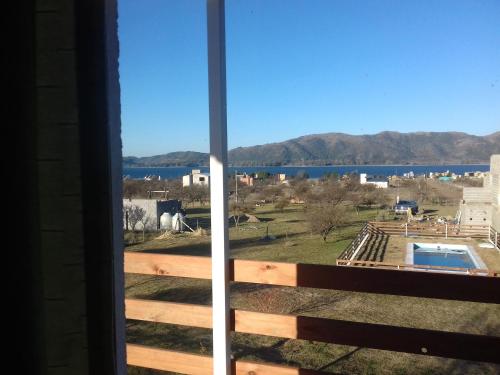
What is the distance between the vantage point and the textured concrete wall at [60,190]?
409 millimetres

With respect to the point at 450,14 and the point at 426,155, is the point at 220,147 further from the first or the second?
the point at 450,14

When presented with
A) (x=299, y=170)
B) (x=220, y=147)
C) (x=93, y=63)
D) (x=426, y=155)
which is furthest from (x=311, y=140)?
(x=93, y=63)

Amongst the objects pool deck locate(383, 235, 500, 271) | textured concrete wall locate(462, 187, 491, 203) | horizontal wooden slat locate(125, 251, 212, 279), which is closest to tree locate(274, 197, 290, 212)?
pool deck locate(383, 235, 500, 271)

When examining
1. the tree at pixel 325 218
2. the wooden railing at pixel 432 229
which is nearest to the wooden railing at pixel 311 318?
the wooden railing at pixel 432 229

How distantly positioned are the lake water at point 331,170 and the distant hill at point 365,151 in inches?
1.4

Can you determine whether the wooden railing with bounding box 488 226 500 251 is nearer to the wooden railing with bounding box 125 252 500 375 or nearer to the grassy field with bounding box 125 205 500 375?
the grassy field with bounding box 125 205 500 375

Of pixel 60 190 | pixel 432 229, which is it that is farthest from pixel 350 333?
pixel 432 229

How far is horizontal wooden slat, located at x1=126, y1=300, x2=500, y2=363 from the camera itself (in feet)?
3.74

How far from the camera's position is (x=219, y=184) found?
1290mm

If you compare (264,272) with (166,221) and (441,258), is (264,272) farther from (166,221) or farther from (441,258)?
(441,258)

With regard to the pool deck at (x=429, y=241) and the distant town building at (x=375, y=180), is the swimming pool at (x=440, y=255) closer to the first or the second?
the pool deck at (x=429, y=241)

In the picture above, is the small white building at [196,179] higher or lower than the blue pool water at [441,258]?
higher

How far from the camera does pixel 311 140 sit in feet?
13.1

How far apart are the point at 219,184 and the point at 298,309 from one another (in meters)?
2.64
